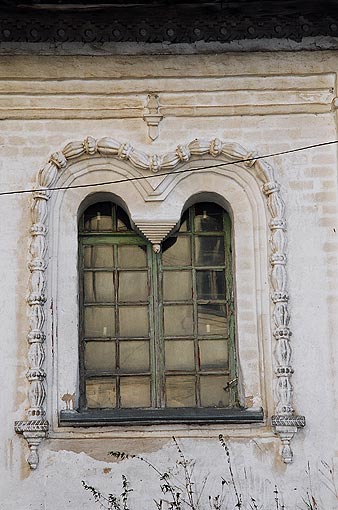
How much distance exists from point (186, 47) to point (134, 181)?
123cm

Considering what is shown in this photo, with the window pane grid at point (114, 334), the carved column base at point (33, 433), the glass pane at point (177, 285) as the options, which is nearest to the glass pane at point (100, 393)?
the window pane grid at point (114, 334)

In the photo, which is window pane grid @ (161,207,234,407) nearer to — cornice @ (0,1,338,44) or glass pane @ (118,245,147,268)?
glass pane @ (118,245,147,268)

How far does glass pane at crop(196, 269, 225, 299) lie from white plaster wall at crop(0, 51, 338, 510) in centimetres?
61

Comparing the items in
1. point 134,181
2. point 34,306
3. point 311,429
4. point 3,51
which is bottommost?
point 311,429

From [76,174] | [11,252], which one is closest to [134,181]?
[76,174]

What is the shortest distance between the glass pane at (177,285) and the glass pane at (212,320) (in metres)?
0.17

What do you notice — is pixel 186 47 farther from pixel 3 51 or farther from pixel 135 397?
pixel 135 397

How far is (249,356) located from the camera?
10875mm

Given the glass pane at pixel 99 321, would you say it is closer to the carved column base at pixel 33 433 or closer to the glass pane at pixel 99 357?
the glass pane at pixel 99 357

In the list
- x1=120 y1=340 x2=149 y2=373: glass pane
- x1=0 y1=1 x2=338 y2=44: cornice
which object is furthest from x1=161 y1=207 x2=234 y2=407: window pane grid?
x1=0 y1=1 x2=338 y2=44: cornice

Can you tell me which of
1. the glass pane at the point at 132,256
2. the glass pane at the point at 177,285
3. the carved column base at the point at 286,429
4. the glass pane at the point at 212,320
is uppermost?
the glass pane at the point at 132,256

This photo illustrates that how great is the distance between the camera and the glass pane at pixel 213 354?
11078 millimetres

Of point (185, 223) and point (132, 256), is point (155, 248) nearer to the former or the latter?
point (132, 256)

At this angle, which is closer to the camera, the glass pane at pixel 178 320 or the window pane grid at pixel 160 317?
the window pane grid at pixel 160 317
